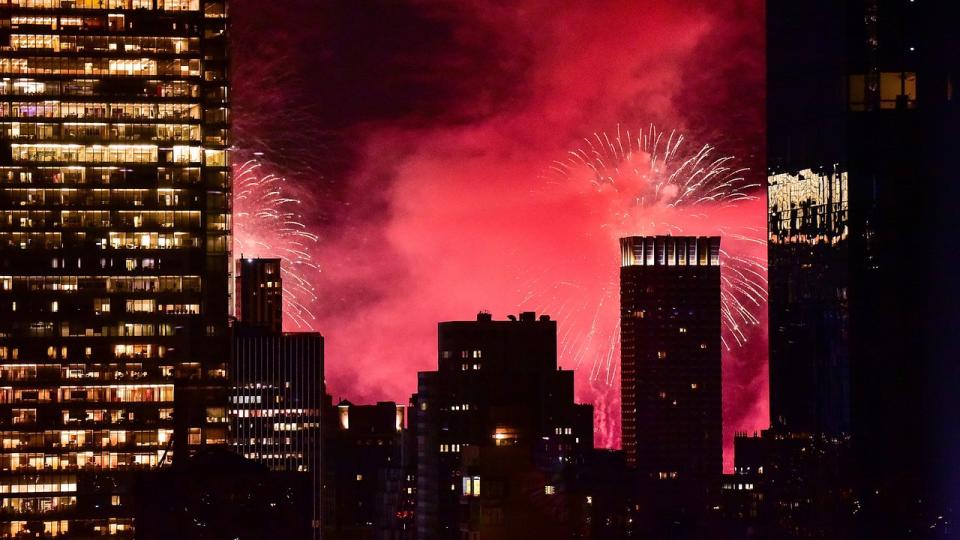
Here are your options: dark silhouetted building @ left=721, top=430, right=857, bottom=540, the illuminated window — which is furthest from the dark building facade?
dark silhouetted building @ left=721, top=430, right=857, bottom=540

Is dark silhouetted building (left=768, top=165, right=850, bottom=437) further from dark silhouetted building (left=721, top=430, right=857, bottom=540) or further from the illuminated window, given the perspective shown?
the illuminated window

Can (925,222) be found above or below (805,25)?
below

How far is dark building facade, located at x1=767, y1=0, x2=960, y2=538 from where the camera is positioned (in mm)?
170125

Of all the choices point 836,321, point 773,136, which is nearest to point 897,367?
point 836,321

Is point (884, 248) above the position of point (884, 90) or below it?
below

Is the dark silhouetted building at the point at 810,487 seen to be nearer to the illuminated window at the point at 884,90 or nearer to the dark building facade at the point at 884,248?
the dark building facade at the point at 884,248

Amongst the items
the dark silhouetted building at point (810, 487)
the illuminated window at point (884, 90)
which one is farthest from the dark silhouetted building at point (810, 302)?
the illuminated window at point (884, 90)

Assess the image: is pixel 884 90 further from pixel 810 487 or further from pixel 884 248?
pixel 810 487

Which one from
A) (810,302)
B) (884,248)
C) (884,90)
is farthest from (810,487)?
(884,90)

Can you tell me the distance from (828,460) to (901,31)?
3005 centimetres

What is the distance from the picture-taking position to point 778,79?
178 meters

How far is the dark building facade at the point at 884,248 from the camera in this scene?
17012 cm

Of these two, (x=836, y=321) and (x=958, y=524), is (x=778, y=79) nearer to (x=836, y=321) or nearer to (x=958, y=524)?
(x=836, y=321)

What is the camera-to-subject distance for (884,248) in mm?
173125
